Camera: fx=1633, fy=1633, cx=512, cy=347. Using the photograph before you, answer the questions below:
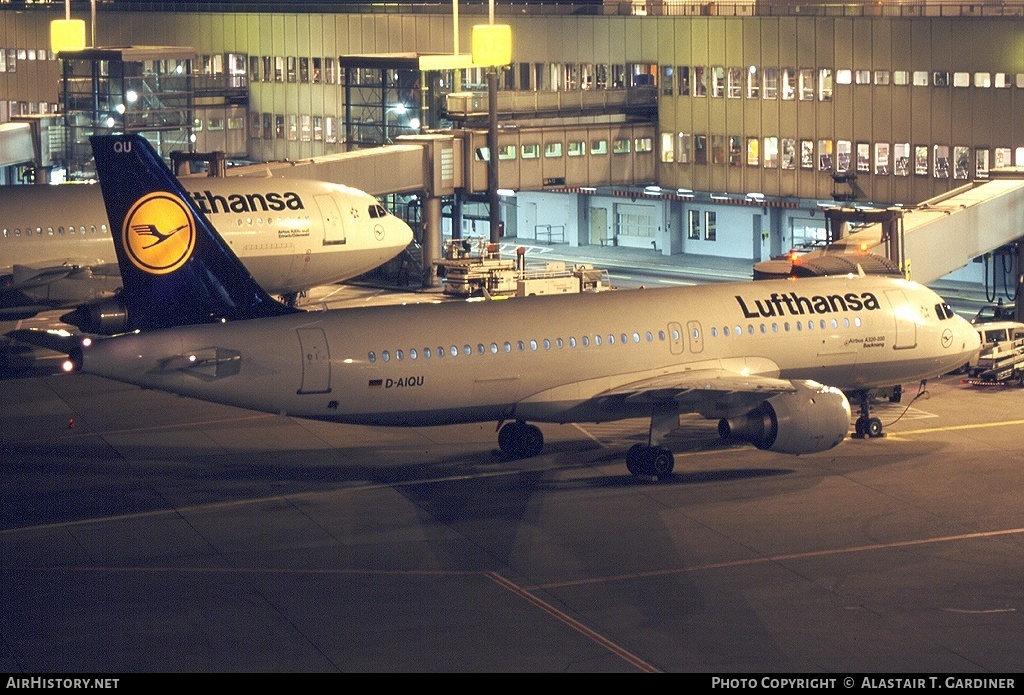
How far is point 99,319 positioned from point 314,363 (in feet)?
70.0

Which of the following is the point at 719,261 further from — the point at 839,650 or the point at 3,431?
the point at 839,650

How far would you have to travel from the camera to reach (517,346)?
44844mm

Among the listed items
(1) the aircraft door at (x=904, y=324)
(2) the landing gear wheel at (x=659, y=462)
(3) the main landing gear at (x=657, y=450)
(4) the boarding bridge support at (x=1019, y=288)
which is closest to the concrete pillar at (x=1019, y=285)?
Result: (4) the boarding bridge support at (x=1019, y=288)

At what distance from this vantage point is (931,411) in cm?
5378

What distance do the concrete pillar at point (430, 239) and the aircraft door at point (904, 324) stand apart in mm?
37112

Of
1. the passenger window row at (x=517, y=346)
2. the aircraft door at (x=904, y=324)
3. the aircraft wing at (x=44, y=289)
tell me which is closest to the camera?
the passenger window row at (x=517, y=346)

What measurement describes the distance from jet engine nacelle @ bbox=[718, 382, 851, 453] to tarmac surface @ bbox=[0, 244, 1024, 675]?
47.9 inches

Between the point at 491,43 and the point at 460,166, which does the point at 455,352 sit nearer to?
the point at 491,43

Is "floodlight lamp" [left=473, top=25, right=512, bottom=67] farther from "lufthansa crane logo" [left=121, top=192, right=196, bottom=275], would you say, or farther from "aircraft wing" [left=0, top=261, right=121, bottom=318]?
"lufthansa crane logo" [left=121, top=192, right=196, bottom=275]

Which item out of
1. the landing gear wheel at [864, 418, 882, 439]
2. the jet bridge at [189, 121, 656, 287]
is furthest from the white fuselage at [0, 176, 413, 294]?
the landing gear wheel at [864, 418, 882, 439]

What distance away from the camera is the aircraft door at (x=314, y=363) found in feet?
139

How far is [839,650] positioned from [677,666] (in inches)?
128

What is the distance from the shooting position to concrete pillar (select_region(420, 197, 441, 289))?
83.2 meters

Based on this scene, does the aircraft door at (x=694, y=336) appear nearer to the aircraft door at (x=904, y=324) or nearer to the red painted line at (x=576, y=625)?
the aircraft door at (x=904, y=324)
